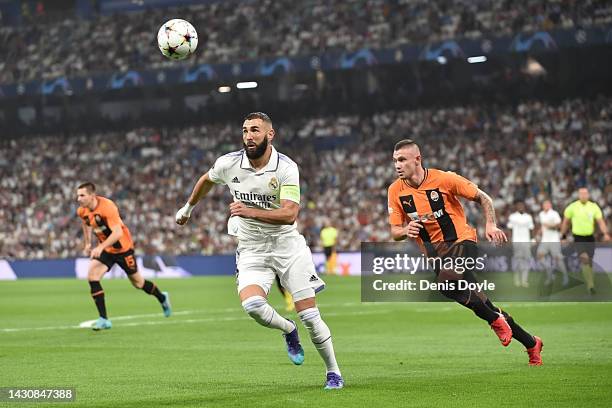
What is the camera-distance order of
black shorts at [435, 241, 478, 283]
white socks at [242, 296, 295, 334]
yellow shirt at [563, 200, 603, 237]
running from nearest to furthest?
white socks at [242, 296, 295, 334], black shorts at [435, 241, 478, 283], yellow shirt at [563, 200, 603, 237]

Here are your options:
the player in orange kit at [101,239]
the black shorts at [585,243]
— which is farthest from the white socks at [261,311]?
the black shorts at [585,243]

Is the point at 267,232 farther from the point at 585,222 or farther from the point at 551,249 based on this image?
the point at 551,249

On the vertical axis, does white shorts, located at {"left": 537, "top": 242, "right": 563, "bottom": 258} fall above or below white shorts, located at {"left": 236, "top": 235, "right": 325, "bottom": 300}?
above

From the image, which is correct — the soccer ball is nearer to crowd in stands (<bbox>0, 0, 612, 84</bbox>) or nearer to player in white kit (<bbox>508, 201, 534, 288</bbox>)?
player in white kit (<bbox>508, 201, 534, 288</bbox>)

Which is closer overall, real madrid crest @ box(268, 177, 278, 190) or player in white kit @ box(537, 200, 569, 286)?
real madrid crest @ box(268, 177, 278, 190)

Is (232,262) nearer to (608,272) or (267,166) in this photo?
(608,272)

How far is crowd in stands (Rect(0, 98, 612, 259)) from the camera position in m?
40.8

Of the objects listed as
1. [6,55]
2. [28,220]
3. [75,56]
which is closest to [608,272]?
[28,220]

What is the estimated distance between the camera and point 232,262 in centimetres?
4066

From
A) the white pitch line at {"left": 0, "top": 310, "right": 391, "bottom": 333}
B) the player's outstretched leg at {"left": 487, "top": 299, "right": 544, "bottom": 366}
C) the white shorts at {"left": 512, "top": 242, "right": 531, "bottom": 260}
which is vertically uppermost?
the white shorts at {"left": 512, "top": 242, "right": 531, "bottom": 260}

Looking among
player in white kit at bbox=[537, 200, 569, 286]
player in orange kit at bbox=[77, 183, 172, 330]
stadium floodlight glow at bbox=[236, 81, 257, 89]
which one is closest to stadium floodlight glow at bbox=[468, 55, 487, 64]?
stadium floodlight glow at bbox=[236, 81, 257, 89]

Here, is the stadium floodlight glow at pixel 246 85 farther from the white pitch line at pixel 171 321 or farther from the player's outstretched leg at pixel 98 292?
the player's outstretched leg at pixel 98 292

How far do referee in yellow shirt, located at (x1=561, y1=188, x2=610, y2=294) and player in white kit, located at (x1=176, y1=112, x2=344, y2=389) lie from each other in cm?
1331

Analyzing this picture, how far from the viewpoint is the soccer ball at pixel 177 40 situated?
14.0 metres
